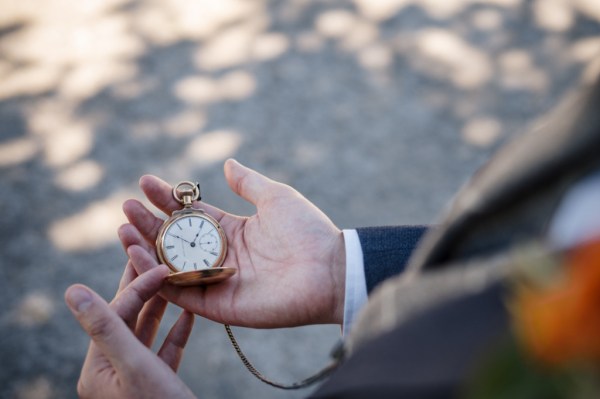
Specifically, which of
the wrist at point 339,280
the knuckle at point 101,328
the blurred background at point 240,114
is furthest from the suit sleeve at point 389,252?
the blurred background at point 240,114

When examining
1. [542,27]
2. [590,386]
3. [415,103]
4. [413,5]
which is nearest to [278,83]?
[415,103]

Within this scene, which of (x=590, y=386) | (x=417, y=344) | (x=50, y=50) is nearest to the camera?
(x=590, y=386)

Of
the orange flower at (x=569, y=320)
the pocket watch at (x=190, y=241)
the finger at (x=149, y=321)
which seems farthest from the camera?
the pocket watch at (x=190, y=241)

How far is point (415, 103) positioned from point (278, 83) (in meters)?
0.81

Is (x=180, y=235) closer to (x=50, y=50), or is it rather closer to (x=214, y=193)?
(x=214, y=193)

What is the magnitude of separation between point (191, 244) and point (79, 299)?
23.1 inches

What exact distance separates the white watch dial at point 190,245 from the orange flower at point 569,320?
149 centimetres

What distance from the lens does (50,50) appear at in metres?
3.51

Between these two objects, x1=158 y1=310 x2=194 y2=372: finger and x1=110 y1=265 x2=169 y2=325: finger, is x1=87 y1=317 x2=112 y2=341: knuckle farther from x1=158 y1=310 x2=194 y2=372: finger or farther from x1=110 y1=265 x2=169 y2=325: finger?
x1=158 y1=310 x2=194 y2=372: finger

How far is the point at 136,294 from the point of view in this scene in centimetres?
169

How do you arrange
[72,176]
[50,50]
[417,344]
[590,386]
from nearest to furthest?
[590,386] < [417,344] < [72,176] < [50,50]

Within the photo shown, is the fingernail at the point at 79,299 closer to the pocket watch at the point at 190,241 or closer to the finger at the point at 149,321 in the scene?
the finger at the point at 149,321

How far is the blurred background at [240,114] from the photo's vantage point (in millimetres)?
2898

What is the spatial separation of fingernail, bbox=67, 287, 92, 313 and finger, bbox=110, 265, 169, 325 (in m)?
0.16
